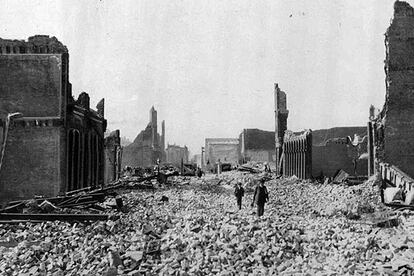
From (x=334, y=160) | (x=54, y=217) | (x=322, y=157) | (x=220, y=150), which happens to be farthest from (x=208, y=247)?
(x=220, y=150)

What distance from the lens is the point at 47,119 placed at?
20.8 meters

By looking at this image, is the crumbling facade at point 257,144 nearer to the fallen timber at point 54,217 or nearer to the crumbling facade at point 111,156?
the crumbling facade at point 111,156

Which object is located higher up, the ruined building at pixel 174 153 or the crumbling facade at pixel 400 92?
the crumbling facade at pixel 400 92

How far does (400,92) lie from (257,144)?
47650mm

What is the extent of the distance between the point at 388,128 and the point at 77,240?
17.3 meters

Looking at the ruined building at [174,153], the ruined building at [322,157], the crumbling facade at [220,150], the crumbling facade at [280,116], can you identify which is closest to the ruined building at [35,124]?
the ruined building at [322,157]

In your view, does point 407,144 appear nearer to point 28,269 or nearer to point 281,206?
point 281,206

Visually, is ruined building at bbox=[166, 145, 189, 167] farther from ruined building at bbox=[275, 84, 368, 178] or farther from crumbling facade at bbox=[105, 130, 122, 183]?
ruined building at bbox=[275, 84, 368, 178]

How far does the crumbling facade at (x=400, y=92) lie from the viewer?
21625mm

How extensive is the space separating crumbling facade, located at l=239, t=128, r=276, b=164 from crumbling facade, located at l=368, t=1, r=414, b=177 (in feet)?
150

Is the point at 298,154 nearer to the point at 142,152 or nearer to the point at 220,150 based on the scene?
the point at 142,152

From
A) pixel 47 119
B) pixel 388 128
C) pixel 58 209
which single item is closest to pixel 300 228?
pixel 58 209

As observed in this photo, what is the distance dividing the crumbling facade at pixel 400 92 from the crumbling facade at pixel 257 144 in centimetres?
4574

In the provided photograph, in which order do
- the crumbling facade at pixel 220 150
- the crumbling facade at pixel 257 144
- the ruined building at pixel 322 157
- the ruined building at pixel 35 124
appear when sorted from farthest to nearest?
the crumbling facade at pixel 220 150 < the crumbling facade at pixel 257 144 < the ruined building at pixel 322 157 < the ruined building at pixel 35 124
